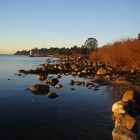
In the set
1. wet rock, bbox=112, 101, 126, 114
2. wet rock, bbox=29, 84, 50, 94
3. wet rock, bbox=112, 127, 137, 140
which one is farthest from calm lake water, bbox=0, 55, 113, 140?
wet rock, bbox=112, 127, 137, 140

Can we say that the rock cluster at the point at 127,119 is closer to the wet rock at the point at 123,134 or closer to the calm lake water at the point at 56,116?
the wet rock at the point at 123,134

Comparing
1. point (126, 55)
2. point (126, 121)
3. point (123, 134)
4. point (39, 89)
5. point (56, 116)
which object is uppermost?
point (126, 55)

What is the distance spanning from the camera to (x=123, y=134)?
48.0 feet

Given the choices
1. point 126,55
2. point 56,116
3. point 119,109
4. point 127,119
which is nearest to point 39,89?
point 56,116

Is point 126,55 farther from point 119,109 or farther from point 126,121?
point 126,121

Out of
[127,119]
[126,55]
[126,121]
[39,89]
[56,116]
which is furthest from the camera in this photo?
[126,55]

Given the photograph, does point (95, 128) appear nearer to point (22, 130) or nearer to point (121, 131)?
point (121, 131)

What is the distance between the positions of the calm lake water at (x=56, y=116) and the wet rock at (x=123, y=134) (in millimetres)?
1196

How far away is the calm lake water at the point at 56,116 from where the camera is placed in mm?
16906

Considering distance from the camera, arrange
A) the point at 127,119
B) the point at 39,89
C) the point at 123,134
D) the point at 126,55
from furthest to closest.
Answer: the point at 126,55 < the point at 39,89 < the point at 127,119 < the point at 123,134

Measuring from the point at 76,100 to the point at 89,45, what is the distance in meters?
144

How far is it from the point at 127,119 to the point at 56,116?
20.1ft

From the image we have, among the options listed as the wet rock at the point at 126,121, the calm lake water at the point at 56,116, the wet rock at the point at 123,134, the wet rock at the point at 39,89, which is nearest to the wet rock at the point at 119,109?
the calm lake water at the point at 56,116

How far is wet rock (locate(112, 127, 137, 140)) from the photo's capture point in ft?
47.2
